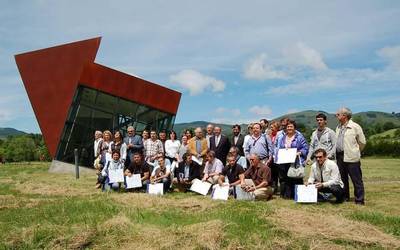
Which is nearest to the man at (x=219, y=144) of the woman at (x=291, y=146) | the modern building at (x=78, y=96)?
the woman at (x=291, y=146)

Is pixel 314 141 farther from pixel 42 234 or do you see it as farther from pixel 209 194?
pixel 42 234

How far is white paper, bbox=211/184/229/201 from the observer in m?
9.10

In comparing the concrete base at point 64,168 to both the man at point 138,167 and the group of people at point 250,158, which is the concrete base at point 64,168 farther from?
the man at point 138,167

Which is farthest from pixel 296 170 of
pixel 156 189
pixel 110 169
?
pixel 110 169

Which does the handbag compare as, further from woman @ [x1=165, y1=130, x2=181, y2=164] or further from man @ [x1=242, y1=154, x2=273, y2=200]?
woman @ [x1=165, y1=130, x2=181, y2=164]

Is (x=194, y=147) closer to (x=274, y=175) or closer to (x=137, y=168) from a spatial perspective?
(x=137, y=168)

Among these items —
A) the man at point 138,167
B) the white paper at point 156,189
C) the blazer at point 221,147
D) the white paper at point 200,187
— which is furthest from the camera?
the blazer at point 221,147

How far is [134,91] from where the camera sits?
19125mm

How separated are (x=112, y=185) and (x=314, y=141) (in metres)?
4.91

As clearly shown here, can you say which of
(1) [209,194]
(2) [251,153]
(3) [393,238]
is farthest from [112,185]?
(3) [393,238]

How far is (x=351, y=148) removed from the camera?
855cm

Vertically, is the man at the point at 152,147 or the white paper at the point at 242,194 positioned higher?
the man at the point at 152,147

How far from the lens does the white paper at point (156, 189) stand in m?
10.1

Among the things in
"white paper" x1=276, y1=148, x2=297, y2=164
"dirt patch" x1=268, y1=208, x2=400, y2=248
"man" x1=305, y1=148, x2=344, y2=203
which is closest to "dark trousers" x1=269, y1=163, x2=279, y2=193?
"white paper" x1=276, y1=148, x2=297, y2=164
